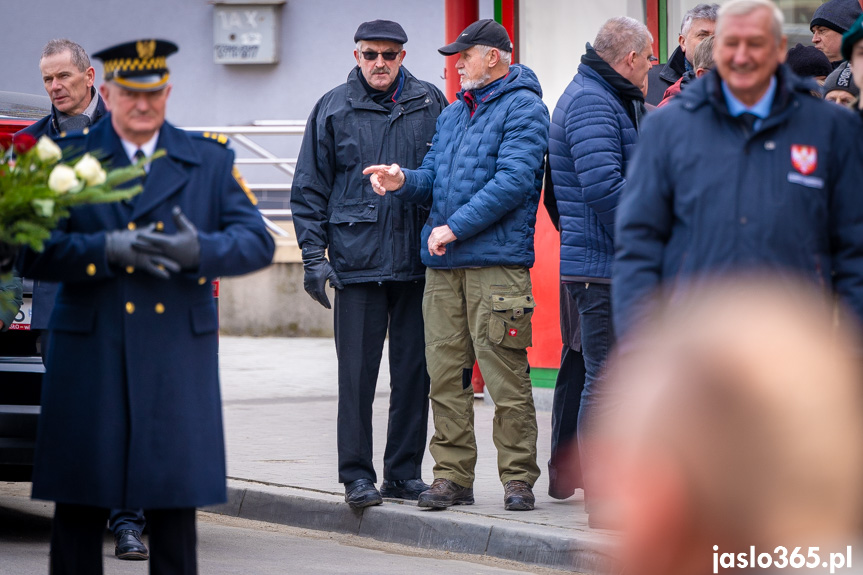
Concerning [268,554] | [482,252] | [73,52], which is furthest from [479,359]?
[73,52]

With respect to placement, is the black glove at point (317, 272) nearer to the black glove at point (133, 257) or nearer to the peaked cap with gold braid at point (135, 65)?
the peaked cap with gold braid at point (135, 65)

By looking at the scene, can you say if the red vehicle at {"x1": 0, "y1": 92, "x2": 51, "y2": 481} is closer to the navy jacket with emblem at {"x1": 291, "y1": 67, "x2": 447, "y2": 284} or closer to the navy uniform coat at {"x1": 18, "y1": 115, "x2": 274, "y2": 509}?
the navy jacket with emblem at {"x1": 291, "y1": 67, "x2": 447, "y2": 284}

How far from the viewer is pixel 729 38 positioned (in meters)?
4.24

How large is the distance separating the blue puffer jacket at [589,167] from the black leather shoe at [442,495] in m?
1.15

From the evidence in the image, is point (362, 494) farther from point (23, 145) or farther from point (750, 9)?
point (750, 9)

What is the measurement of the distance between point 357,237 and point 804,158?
3213mm

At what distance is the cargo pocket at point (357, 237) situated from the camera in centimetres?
705

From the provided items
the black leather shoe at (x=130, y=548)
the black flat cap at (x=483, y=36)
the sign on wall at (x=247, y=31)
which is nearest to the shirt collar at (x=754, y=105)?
the black flat cap at (x=483, y=36)

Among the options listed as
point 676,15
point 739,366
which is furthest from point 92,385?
point 676,15

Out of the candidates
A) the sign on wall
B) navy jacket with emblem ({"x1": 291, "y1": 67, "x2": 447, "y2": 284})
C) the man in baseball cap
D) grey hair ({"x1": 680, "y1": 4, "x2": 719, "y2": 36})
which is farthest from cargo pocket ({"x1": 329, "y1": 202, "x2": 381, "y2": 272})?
the sign on wall

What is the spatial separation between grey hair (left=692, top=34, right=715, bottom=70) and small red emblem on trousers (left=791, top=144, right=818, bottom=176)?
2641mm

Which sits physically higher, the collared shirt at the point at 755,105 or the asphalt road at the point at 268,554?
the collared shirt at the point at 755,105

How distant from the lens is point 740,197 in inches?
163

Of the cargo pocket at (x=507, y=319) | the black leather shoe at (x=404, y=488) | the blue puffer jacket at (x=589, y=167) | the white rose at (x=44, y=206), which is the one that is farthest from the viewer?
the black leather shoe at (x=404, y=488)
